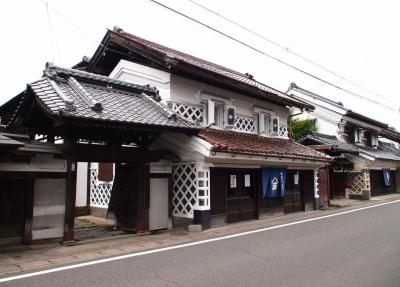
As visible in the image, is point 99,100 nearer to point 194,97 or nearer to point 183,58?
point 194,97

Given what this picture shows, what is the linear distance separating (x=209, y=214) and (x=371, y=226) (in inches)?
230

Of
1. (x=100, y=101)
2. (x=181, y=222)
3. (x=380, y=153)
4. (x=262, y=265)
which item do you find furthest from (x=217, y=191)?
(x=380, y=153)

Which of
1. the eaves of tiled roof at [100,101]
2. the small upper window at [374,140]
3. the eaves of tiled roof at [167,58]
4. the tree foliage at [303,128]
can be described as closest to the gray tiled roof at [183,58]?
the eaves of tiled roof at [167,58]

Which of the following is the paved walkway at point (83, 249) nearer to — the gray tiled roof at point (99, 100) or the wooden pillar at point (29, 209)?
the wooden pillar at point (29, 209)

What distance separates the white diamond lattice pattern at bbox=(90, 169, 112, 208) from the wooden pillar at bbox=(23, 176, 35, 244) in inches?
248

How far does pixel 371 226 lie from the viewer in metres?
12.6

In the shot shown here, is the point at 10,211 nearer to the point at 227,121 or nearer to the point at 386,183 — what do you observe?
the point at 227,121

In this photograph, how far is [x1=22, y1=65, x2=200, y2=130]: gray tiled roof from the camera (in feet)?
30.4

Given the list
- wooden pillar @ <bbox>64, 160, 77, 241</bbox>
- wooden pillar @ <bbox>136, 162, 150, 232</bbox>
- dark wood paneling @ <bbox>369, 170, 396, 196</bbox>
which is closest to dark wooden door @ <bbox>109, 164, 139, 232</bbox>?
wooden pillar @ <bbox>136, 162, 150, 232</bbox>

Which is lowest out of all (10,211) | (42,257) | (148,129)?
(42,257)

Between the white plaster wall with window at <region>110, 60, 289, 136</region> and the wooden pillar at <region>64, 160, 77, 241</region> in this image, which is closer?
the wooden pillar at <region>64, 160, 77, 241</region>

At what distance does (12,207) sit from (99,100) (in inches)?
154

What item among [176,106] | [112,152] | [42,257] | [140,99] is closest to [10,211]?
[42,257]

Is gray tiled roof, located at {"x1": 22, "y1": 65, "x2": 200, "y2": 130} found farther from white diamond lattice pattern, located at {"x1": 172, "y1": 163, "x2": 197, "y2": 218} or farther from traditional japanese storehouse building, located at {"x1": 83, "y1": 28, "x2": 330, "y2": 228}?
white diamond lattice pattern, located at {"x1": 172, "y1": 163, "x2": 197, "y2": 218}
